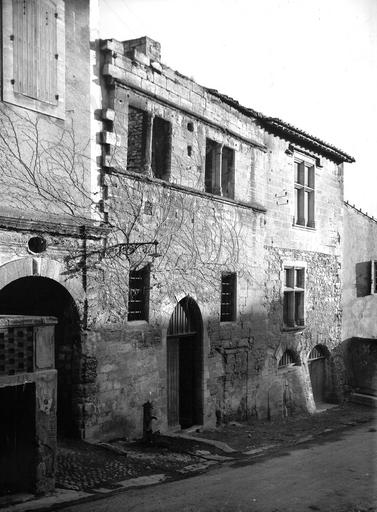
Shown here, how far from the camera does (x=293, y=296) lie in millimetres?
16172

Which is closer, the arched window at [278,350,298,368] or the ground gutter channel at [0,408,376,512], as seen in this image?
the ground gutter channel at [0,408,376,512]

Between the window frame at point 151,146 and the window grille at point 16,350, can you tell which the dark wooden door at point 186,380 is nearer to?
the window frame at point 151,146

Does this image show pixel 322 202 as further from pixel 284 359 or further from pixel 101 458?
pixel 101 458

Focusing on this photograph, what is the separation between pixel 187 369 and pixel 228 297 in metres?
2.07

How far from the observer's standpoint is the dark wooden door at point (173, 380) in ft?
39.6

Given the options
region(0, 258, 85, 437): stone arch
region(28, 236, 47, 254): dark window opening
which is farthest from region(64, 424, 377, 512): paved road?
region(28, 236, 47, 254): dark window opening

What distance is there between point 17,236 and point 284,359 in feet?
31.3

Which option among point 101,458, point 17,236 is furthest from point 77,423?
→ point 17,236

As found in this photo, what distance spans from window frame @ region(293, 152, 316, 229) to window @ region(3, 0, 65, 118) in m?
8.76

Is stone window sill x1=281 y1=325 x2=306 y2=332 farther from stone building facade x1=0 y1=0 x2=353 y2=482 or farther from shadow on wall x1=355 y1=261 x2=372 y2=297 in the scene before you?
shadow on wall x1=355 y1=261 x2=372 y2=297

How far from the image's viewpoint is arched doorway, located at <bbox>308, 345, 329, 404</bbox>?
1753cm

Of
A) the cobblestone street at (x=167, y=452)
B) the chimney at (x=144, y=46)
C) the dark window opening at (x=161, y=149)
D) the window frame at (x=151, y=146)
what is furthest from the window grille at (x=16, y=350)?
the chimney at (x=144, y=46)

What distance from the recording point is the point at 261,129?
15.1 meters

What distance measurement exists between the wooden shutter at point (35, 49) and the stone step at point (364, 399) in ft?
44.1
